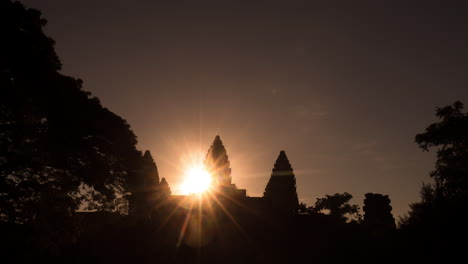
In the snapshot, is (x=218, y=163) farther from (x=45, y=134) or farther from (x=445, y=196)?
(x=45, y=134)

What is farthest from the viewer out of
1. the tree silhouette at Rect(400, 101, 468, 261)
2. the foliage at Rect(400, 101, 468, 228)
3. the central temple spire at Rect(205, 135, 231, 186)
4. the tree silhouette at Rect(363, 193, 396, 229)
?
the central temple spire at Rect(205, 135, 231, 186)

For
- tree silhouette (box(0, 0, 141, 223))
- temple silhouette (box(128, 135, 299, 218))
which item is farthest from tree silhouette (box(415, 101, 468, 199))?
tree silhouette (box(0, 0, 141, 223))

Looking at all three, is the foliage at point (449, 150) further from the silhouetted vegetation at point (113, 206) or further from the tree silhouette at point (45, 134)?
the tree silhouette at point (45, 134)

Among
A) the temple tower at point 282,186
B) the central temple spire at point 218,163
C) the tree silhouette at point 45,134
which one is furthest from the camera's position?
the central temple spire at point 218,163

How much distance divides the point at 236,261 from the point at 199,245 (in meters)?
3.13

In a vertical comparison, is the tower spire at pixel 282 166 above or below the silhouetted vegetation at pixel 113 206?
above

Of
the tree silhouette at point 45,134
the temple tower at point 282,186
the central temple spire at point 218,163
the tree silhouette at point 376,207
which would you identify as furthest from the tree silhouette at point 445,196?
the central temple spire at point 218,163

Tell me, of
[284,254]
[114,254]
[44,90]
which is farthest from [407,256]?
[44,90]

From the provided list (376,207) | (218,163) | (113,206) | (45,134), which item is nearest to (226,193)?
(218,163)

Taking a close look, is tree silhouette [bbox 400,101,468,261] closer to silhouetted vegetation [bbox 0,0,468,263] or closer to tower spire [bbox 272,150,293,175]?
silhouetted vegetation [bbox 0,0,468,263]

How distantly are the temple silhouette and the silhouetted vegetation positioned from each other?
9.3 inches

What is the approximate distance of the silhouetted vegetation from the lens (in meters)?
11.7

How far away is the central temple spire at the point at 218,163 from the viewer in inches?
2034

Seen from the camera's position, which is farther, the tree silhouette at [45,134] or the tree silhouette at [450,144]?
the tree silhouette at [450,144]
